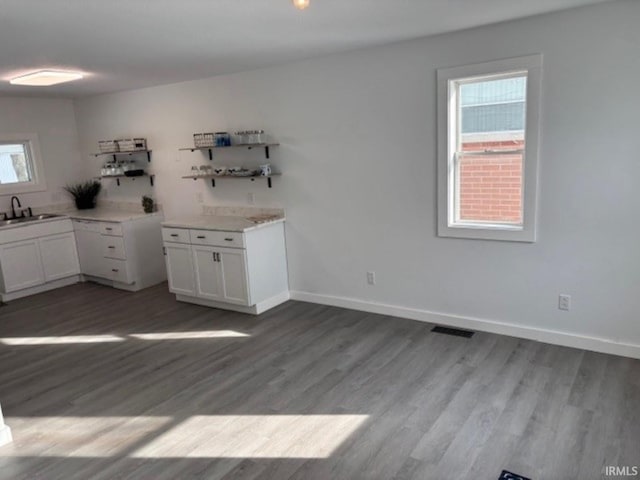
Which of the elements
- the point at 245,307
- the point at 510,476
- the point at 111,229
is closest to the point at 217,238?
the point at 245,307

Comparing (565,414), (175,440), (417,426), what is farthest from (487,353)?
(175,440)

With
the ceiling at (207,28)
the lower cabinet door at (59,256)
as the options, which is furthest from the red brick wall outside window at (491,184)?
the lower cabinet door at (59,256)

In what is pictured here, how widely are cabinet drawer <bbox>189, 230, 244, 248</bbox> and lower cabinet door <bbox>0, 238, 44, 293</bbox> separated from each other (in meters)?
2.35

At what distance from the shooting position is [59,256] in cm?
599

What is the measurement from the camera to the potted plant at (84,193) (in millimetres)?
6512

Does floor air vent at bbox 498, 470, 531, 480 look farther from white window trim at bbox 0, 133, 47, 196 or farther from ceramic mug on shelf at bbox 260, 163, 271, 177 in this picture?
white window trim at bbox 0, 133, 47, 196

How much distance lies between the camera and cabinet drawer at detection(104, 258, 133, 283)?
561cm

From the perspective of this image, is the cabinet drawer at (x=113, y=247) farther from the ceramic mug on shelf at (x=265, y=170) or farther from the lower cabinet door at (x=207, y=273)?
the ceramic mug on shelf at (x=265, y=170)

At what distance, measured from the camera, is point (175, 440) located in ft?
8.84

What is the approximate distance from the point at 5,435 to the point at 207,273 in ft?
7.55

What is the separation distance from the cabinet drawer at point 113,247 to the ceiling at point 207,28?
6.51ft

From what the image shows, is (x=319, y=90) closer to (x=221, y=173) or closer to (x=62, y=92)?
(x=221, y=173)

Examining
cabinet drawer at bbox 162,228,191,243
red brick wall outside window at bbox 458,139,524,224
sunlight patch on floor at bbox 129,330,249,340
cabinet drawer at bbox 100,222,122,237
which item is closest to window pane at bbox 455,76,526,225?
red brick wall outside window at bbox 458,139,524,224

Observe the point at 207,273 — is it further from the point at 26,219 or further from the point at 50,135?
the point at 50,135
